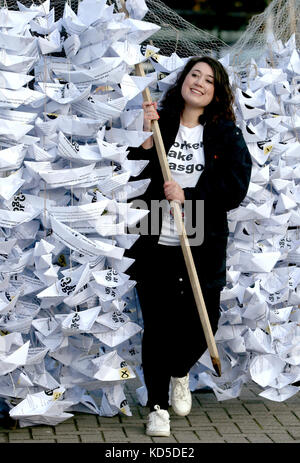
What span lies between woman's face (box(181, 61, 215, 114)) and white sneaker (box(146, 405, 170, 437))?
5.43ft

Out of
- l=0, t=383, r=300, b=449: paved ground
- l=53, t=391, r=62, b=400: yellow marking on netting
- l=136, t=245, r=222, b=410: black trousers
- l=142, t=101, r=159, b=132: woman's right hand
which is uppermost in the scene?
l=142, t=101, r=159, b=132: woman's right hand

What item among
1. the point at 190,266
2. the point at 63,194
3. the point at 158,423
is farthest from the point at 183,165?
the point at 158,423

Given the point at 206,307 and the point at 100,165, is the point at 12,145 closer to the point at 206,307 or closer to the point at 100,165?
the point at 100,165

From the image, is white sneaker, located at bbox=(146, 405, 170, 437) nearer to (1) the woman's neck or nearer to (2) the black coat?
(2) the black coat

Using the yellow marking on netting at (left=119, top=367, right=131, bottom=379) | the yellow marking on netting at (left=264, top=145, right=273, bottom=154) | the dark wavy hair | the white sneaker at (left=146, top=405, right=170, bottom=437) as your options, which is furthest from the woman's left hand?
the white sneaker at (left=146, top=405, right=170, bottom=437)

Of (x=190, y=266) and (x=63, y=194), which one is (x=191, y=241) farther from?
(x=63, y=194)

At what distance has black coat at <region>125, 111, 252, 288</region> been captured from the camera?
491cm

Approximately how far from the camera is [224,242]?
5031 millimetres

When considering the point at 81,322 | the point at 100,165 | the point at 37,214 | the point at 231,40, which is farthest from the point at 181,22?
the point at 231,40

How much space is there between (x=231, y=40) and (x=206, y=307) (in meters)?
8.78

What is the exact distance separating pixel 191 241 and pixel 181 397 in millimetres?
866

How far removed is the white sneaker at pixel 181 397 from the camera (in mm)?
5105

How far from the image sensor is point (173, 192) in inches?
190

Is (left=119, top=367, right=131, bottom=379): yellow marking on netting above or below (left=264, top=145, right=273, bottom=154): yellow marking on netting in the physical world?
below
